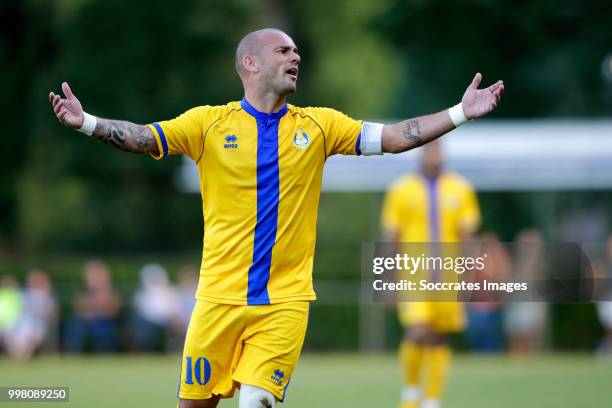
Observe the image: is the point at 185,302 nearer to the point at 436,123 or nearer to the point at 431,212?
the point at 431,212

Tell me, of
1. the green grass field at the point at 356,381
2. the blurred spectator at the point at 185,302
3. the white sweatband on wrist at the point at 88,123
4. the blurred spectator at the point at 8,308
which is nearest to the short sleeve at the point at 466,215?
the green grass field at the point at 356,381

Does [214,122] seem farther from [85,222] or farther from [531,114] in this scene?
[85,222]

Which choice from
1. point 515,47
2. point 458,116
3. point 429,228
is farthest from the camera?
point 515,47

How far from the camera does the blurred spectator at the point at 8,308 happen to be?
25188 millimetres

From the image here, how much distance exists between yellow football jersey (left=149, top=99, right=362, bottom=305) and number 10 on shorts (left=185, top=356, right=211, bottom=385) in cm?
38

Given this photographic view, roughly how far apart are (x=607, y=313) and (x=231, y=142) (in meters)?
17.2

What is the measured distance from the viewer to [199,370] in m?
7.66

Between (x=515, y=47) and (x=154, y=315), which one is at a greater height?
(x=515, y=47)

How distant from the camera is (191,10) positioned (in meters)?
41.3

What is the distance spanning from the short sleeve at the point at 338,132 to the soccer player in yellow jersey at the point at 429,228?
14.6ft

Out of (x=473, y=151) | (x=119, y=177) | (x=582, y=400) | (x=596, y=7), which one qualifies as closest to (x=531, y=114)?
(x=596, y=7)

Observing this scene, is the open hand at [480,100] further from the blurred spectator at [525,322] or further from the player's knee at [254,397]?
the blurred spectator at [525,322]

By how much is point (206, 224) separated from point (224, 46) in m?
33.6

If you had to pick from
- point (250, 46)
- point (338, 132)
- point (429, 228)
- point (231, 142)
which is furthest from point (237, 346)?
point (429, 228)
